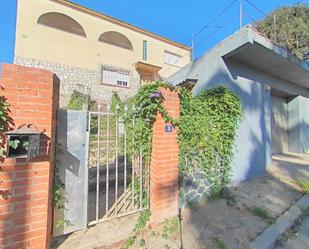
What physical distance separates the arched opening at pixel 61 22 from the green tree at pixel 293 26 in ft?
45.3

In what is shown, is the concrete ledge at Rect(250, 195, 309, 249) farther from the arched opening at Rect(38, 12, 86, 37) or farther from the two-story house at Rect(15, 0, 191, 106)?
the arched opening at Rect(38, 12, 86, 37)

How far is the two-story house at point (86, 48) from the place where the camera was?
41.9 ft

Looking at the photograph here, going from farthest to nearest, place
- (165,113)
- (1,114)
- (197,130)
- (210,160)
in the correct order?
(210,160)
(197,130)
(165,113)
(1,114)

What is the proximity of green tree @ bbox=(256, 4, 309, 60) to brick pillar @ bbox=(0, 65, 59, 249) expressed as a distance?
17.7 meters

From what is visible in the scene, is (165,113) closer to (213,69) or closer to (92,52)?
(213,69)

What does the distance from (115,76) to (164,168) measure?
14.0m

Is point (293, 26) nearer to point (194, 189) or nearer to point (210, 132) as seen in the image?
point (210, 132)

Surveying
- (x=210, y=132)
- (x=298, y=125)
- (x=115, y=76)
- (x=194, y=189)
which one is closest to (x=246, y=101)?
(x=210, y=132)

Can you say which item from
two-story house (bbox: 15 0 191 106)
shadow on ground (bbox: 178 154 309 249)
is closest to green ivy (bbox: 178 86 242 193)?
shadow on ground (bbox: 178 154 309 249)

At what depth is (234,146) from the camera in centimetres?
518

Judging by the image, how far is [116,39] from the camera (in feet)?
55.3

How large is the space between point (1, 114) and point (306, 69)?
28.1 feet

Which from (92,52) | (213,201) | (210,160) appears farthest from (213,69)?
(92,52)

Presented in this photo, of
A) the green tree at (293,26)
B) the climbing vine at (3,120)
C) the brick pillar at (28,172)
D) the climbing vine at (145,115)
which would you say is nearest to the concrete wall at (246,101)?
the climbing vine at (145,115)
